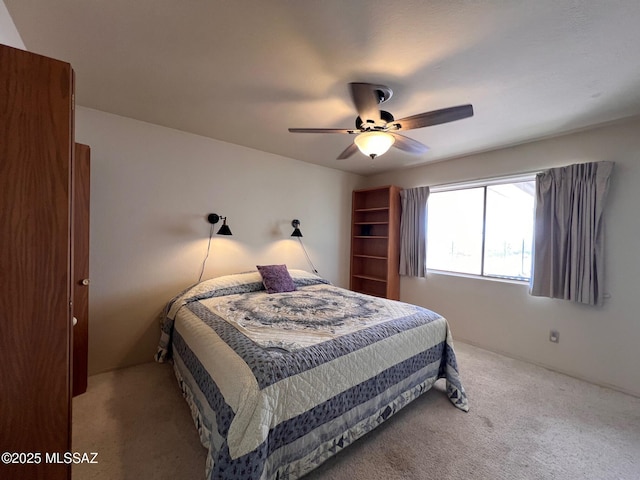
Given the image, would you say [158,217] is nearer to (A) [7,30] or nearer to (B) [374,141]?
(A) [7,30]

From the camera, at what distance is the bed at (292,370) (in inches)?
46.7

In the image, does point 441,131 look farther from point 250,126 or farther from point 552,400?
point 552,400

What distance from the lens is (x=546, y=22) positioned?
50.8 inches

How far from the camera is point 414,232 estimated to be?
381cm

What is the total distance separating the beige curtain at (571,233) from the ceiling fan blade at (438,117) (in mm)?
1800

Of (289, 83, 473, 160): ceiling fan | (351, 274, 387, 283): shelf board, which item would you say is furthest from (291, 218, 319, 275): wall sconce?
(289, 83, 473, 160): ceiling fan

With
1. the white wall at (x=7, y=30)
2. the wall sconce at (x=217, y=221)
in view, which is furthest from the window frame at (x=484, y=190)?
the white wall at (x=7, y=30)

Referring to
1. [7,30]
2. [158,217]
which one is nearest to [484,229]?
[158,217]

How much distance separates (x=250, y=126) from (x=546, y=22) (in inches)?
89.1

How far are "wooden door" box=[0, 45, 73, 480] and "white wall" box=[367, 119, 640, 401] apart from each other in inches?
147

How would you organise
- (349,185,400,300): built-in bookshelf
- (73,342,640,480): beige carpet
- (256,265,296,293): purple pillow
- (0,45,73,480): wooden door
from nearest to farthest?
(0,45,73,480): wooden door
(73,342,640,480): beige carpet
(256,265,296,293): purple pillow
(349,185,400,300): built-in bookshelf

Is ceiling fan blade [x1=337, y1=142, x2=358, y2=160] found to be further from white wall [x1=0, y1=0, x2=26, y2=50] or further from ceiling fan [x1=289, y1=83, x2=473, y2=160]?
white wall [x1=0, y1=0, x2=26, y2=50]

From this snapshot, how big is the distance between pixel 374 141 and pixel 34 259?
1913 millimetres

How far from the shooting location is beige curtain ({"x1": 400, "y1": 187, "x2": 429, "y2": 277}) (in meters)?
3.73
